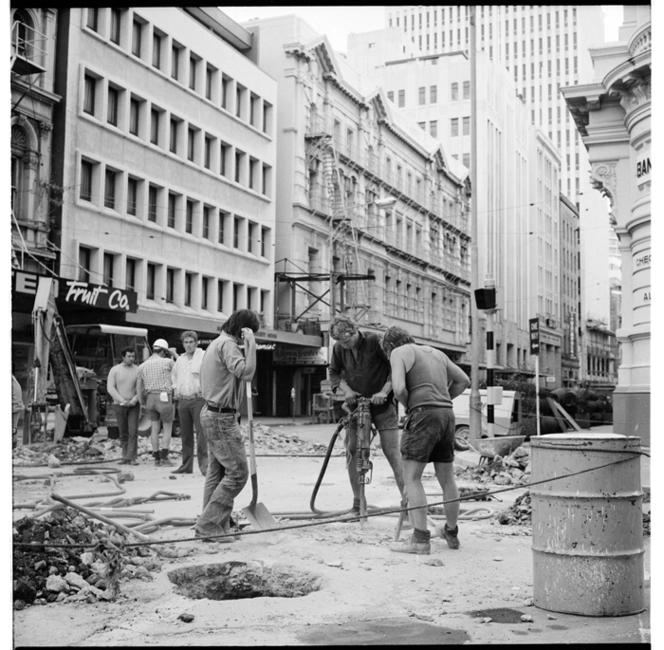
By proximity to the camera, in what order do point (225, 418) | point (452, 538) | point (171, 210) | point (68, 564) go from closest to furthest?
point (68, 564), point (452, 538), point (225, 418), point (171, 210)

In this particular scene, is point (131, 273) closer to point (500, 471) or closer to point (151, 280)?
point (151, 280)

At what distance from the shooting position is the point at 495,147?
235ft

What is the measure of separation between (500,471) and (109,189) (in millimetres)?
21728

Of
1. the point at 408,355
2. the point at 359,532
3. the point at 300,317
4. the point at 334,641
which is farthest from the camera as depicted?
the point at 300,317

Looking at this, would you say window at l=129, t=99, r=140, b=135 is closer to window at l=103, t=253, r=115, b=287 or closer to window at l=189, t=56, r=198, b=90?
window at l=189, t=56, r=198, b=90

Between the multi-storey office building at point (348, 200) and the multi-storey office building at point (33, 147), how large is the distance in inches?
605

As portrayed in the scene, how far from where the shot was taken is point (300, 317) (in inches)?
1633

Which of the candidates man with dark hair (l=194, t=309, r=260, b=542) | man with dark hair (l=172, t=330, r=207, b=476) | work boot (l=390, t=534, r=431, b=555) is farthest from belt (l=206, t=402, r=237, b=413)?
man with dark hair (l=172, t=330, r=207, b=476)

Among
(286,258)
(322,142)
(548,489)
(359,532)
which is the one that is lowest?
(359,532)

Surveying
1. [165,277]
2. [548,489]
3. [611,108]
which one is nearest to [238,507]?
[548,489]

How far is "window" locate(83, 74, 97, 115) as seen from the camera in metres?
29.8

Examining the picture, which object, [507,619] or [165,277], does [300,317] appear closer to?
[165,277]

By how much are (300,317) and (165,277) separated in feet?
30.7

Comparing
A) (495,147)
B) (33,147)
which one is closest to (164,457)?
(33,147)
